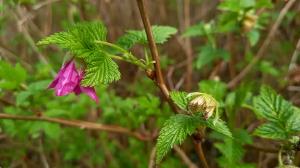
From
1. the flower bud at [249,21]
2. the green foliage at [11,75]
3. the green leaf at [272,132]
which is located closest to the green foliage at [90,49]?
the green leaf at [272,132]

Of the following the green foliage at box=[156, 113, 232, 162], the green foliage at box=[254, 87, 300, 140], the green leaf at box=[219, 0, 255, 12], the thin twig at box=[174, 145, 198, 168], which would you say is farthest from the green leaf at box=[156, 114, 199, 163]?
the green leaf at box=[219, 0, 255, 12]

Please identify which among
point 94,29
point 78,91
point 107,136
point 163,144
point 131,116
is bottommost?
point 107,136

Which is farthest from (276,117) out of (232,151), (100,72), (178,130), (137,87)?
(137,87)

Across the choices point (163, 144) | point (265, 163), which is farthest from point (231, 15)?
point (163, 144)

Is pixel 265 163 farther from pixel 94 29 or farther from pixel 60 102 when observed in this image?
pixel 94 29

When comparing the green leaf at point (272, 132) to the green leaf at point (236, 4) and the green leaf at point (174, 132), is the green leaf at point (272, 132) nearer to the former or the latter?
the green leaf at point (174, 132)

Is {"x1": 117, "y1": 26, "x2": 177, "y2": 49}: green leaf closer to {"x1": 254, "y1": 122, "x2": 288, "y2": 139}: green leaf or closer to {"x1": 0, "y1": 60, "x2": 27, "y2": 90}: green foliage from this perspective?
{"x1": 254, "y1": 122, "x2": 288, "y2": 139}: green leaf
